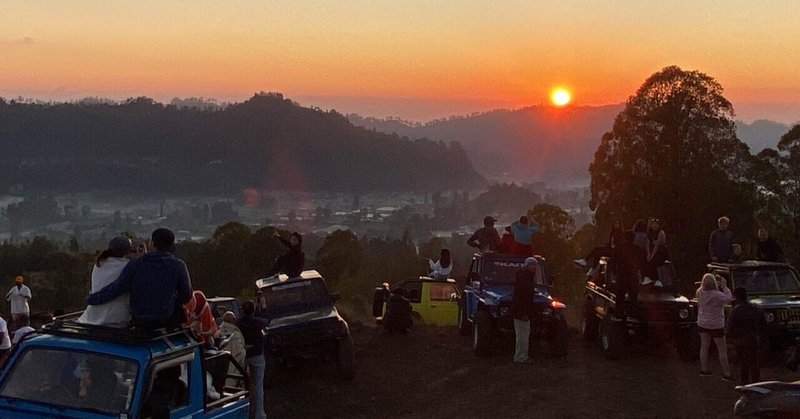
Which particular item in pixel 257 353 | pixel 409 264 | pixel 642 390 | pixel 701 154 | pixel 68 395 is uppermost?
pixel 701 154

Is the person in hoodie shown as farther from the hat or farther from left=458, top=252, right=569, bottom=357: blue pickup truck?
left=458, top=252, right=569, bottom=357: blue pickup truck

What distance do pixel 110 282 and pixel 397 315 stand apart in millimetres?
10748

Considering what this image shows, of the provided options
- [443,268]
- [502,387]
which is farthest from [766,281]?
[443,268]

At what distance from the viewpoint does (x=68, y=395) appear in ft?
21.4

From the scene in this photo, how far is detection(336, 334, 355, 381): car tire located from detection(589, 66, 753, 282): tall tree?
21.6 metres

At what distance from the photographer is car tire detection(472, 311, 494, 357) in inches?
604

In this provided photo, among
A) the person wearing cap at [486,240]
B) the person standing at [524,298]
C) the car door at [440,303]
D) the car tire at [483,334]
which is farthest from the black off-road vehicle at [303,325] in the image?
the car door at [440,303]

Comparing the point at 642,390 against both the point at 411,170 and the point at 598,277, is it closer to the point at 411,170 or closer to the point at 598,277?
the point at 598,277

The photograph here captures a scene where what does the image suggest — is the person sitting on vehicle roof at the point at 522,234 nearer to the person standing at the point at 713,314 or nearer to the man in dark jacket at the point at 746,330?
the person standing at the point at 713,314

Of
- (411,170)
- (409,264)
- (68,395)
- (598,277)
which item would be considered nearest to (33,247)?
(409,264)

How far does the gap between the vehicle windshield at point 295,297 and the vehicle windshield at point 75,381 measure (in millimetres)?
7785

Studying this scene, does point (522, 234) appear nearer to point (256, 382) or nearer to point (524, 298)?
point (524, 298)

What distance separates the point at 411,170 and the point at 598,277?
17530 centimetres

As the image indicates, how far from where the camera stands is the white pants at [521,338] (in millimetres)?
14881
